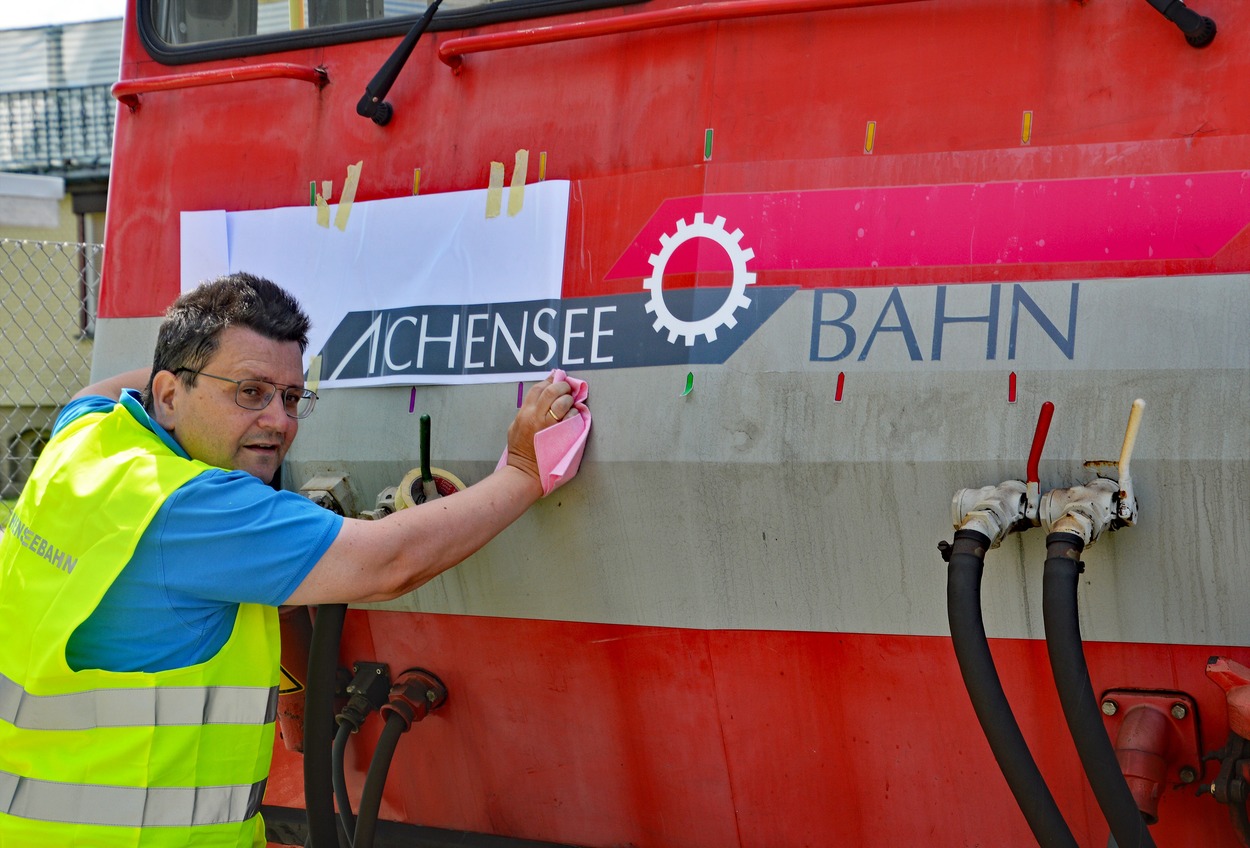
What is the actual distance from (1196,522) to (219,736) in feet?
4.77

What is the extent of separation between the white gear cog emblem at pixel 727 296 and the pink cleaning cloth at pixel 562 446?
0.17 meters

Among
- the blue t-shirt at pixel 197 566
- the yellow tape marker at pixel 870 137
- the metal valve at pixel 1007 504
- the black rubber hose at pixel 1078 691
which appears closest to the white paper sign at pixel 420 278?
the blue t-shirt at pixel 197 566

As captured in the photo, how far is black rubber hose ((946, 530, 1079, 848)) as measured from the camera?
4.99 feet

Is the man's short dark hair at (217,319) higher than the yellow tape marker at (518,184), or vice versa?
the yellow tape marker at (518,184)

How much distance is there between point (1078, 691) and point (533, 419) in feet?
2.87

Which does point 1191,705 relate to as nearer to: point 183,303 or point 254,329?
point 254,329

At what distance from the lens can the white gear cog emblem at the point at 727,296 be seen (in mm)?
1758

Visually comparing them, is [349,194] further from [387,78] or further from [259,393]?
[259,393]

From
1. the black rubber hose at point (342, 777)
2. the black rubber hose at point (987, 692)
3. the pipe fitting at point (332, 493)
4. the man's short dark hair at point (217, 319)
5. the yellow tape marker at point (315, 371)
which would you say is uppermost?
the man's short dark hair at point (217, 319)

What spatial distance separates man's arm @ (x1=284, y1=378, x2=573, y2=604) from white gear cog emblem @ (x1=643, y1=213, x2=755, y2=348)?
20 cm

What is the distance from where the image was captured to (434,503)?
5.82 feet

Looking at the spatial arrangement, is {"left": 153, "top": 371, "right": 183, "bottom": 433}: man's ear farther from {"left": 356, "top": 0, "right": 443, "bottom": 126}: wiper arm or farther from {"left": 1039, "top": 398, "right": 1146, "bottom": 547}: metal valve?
{"left": 1039, "top": 398, "right": 1146, "bottom": 547}: metal valve

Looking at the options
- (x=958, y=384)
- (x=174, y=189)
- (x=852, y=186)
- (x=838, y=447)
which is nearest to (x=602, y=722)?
(x=838, y=447)

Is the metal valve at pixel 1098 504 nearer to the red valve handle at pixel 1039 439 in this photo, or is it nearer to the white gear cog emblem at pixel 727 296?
the red valve handle at pixel 1039 439
